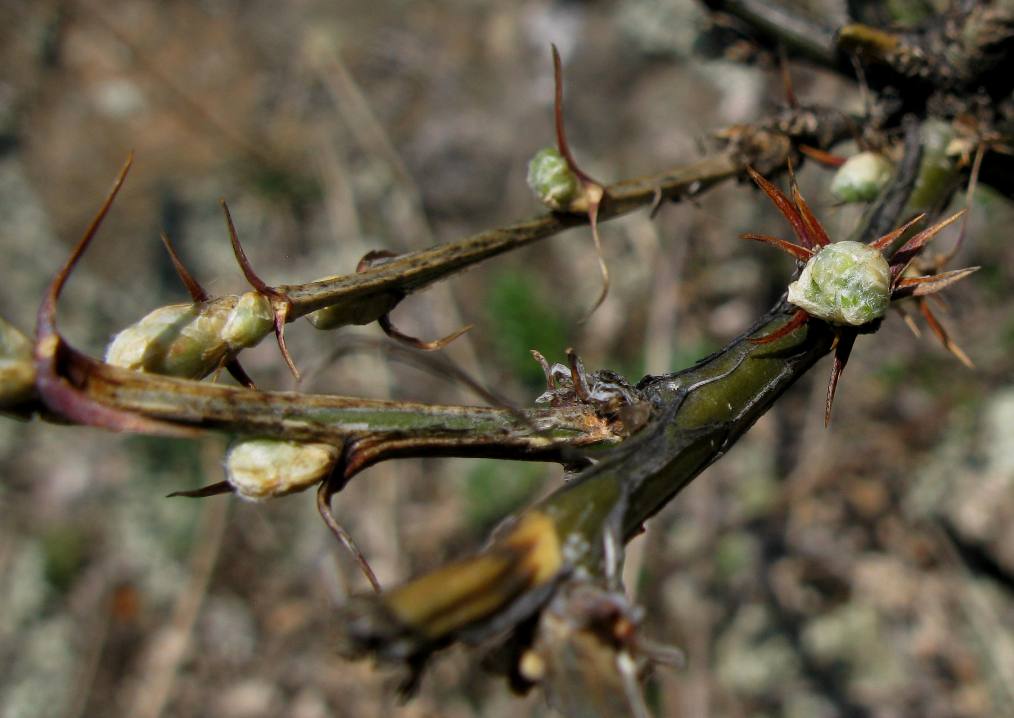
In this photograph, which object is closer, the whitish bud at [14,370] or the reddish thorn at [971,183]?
the whitish bud at [14,370]

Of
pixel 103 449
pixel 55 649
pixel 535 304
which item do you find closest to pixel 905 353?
pixel 535 304

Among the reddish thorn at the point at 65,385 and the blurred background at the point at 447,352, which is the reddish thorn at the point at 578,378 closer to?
the reddish thorn at the point at 65,385

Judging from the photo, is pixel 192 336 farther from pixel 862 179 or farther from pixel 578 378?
pixel 862 179

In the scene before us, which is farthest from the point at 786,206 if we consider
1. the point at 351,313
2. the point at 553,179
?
the point at 351,313

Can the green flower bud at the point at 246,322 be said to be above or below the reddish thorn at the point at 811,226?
below

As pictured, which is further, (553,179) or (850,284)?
(553,179)

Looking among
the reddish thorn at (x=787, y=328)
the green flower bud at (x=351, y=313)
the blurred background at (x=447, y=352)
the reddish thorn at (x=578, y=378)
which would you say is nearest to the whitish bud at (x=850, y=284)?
the reddish thorn at (x=787, y=328)
